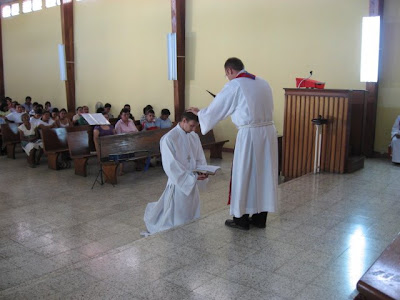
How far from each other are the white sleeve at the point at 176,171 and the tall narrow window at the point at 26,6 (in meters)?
13.3

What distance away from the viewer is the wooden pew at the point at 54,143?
8430 mm

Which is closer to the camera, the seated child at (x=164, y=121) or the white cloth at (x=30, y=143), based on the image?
the white cloth at (x=30, y=143)

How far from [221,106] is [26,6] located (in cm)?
1407

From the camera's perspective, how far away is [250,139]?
146 inches

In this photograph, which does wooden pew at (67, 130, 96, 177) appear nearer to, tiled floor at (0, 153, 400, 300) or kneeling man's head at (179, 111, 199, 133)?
→ tiled floor at (0, 153, 400, 300)

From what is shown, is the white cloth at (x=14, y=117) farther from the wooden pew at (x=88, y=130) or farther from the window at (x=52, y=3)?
the window at (x=52, y=3)

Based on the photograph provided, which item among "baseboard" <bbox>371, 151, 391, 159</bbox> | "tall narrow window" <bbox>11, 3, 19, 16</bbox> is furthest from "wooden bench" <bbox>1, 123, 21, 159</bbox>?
"tall narrow window" <bbox>11, 3, 19, 16</bbox>

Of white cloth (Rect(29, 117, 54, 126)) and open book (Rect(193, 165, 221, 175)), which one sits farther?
white cloth (Rect(29, 117, 54, 126))

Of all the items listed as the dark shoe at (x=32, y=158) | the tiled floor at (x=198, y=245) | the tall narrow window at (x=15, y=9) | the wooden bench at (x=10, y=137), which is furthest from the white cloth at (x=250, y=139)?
the tall narrow window at (x=15, y=9)

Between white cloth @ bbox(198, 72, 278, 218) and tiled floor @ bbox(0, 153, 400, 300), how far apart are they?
0.33m

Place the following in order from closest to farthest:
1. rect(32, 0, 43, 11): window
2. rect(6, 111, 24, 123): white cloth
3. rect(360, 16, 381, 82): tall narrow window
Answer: rect(360, 16, 381, 82): tall narrow window → rect(6, 111, 24, 123): white cloth → rect(32, 0, 43, 11): window

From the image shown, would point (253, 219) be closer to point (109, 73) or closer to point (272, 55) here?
point (272, 55)

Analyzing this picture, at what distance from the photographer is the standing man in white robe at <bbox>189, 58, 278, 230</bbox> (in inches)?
143

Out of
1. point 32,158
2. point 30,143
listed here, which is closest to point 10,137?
point 30,143
